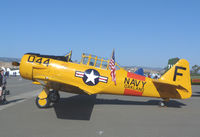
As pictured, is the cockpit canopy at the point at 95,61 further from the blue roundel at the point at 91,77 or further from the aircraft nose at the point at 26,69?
the aircraft nose at the point at 26,69

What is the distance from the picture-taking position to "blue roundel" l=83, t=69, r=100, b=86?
21.1ft

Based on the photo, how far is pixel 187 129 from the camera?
4.59m

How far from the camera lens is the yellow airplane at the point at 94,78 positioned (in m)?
6.33

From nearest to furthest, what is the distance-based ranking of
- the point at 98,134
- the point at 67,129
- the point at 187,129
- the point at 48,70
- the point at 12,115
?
the point at 98,134 → the point at 67,129 → the point at 187,129 → the point at 12,115 → the point at 48,70

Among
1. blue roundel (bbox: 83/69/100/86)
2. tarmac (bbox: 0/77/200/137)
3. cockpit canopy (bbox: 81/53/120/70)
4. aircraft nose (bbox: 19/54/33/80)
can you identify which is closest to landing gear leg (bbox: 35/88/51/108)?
tarmac (bbox: 0/77/200/137)

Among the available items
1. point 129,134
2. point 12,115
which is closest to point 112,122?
point 129,134

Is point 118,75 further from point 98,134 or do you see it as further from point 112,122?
point 98,134

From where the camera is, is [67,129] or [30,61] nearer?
[67,129]

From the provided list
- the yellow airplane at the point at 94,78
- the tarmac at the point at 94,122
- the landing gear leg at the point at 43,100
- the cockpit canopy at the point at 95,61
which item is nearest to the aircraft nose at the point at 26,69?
the yellow airplane at the point at 94,78

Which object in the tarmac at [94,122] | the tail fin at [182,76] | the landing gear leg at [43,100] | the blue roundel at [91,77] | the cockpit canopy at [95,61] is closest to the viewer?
the tarmac at [94,122]

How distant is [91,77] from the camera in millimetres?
6465

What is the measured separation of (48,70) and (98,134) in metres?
3.48

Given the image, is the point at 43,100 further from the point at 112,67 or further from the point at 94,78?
the point at 112,67

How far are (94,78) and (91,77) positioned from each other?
0.13m
